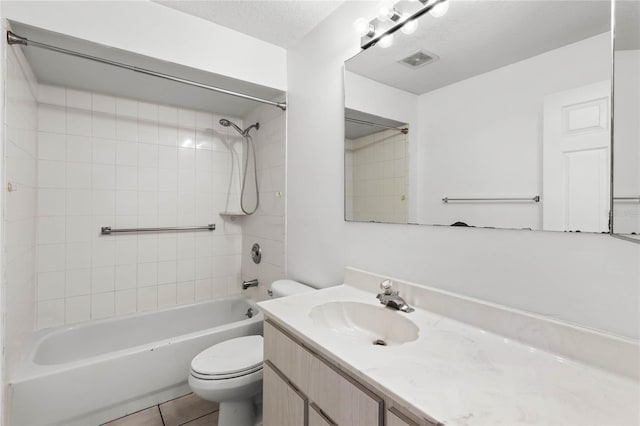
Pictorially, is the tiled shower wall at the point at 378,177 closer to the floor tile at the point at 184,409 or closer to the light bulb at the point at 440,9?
the light bulb at the point at 440,9

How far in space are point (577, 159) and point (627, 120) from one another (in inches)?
6.1

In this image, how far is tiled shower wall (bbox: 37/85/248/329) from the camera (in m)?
1.99

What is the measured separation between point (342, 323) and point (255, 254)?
1.41m

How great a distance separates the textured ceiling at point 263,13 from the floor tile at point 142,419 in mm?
2382

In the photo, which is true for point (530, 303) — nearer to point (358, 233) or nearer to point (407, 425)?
point (407, 425)

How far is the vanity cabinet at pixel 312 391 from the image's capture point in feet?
2.29

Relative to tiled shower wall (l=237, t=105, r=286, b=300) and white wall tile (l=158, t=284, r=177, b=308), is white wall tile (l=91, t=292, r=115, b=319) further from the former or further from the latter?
tiled shower wall (l=237, t=105, r=286, b=300)

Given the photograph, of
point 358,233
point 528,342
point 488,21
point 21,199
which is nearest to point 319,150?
point 358,233

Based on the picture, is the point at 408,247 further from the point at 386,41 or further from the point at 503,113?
the point at 386,41

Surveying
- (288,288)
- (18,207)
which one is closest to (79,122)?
(18,207)

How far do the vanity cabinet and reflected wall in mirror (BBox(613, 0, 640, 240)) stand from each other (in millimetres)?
608

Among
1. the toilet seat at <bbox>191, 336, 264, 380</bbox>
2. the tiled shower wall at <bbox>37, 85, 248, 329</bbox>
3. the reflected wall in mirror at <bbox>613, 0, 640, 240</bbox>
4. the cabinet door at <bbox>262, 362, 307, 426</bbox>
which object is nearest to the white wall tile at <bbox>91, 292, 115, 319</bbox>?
the tiled shower wall at <bbox>37, 85, 248, 329</bbox>

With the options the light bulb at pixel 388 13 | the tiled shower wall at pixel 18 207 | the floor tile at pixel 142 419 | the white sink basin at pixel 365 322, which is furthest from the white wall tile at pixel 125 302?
the light bulb at pixel 388 13

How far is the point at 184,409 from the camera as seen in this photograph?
175 centimetres
